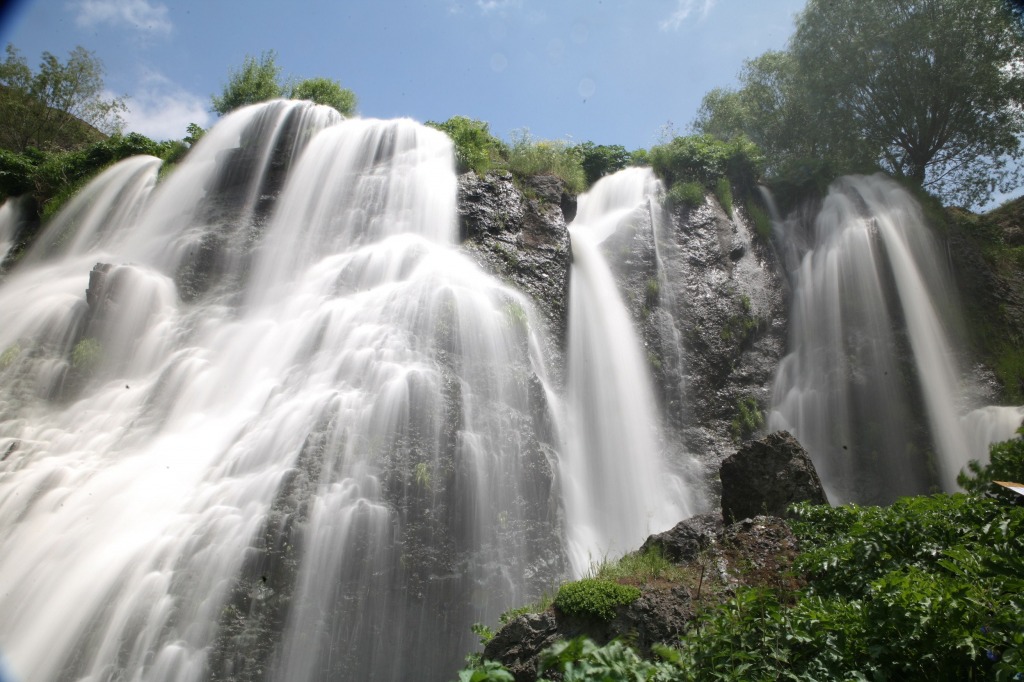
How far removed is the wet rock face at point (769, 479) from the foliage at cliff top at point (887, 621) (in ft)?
12.9

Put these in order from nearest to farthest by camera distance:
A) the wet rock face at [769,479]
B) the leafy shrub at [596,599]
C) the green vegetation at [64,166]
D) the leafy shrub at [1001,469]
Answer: the leafy shrub at [1001,469], the leafy shrub at [596,599], the wet rock face at [769,479], the green vegetation at [64,166]

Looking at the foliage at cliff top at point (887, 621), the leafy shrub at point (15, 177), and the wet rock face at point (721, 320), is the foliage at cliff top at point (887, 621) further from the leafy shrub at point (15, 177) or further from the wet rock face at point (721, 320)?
the leafy shrub at point (15, 177)

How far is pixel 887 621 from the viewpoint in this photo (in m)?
3.98

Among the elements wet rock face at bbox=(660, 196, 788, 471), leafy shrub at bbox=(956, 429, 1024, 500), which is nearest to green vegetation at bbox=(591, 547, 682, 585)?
leafy shrub at bbox=(956, 429, 1024, 500)

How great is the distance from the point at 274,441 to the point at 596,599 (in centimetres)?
511

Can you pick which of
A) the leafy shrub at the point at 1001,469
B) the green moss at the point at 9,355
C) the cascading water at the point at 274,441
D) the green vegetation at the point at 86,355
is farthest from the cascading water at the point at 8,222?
the leafy shrub at the point at 1001,469

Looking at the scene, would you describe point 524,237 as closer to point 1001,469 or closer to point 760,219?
point 760,219

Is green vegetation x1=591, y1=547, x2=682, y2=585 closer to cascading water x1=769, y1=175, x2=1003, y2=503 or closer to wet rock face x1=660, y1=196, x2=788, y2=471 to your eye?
wet rock face x1=660, y1=196, x2=788, y2=471

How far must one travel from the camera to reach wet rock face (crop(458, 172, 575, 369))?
14.9m

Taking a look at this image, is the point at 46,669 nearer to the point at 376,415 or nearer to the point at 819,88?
the point at 376,415

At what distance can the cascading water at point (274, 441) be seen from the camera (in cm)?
760

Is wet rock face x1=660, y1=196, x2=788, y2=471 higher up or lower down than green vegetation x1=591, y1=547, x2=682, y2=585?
higher up

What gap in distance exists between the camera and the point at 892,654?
154 inches

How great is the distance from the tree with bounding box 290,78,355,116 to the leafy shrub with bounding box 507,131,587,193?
5.32 m
